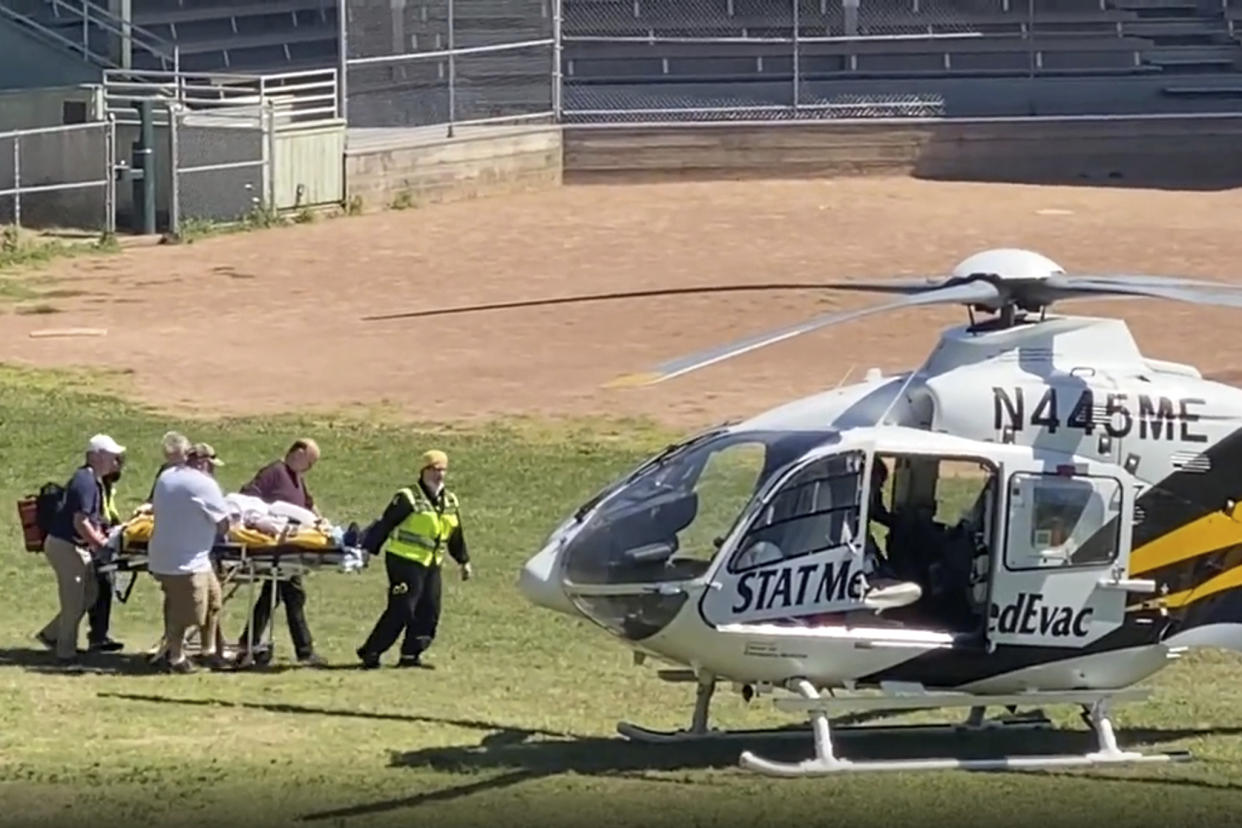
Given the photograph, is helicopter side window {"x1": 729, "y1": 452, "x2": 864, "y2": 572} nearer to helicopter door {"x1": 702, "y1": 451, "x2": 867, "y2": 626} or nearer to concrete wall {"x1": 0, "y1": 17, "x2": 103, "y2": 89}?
helicopter door {"x1": 702, "y1": 451, "x2": 867, "y2": 626}

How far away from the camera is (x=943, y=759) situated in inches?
474

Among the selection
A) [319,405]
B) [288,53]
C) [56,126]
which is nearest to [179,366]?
[319,405]

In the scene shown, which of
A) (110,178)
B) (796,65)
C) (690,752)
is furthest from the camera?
(796,65)

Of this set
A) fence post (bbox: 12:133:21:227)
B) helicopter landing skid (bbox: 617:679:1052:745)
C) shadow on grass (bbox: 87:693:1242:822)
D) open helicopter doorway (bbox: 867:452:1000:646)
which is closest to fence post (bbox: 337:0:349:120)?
fence post (bbox: 12:133:21:227)

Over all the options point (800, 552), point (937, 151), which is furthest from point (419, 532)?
point (937, 151)

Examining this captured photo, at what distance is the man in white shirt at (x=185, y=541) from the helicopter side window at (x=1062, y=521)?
15.8 ft

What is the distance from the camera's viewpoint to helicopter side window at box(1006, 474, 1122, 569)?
1166cm

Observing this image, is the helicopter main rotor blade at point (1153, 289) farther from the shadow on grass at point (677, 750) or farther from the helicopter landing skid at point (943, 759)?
the shadow on grass at point (677, 750)

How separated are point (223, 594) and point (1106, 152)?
2677cm

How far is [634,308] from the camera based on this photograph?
27922 mm

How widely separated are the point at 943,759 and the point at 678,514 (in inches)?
68.8

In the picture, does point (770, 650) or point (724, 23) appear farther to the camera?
point (724, 23)

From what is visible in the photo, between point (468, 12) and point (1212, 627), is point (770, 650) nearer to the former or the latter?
point (1212, 627)

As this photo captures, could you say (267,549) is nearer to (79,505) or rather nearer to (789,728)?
(79,505)
